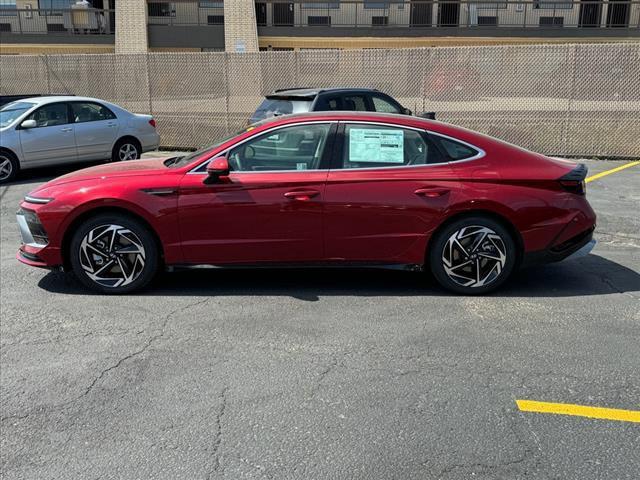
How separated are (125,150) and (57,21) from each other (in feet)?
80.3

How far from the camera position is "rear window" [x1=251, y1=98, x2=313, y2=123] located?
32.4ft

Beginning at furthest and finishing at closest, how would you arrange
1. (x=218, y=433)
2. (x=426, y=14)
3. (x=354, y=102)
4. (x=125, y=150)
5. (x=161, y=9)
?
(x=426, y=14)
(x=161, y=9)
(x=125, y=150)
(x=354, y=102)
(x=218, y=433)

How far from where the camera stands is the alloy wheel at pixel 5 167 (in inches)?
435

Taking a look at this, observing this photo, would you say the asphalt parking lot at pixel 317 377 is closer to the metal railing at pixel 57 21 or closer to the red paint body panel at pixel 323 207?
the red paint body panel at pixel 323 207

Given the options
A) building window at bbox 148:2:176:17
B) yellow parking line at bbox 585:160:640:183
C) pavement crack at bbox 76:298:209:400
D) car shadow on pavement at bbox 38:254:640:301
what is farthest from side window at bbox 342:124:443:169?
building window at bbox 148:2:176:17

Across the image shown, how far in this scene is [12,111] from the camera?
11.6 meters

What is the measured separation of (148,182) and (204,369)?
190 centimetres

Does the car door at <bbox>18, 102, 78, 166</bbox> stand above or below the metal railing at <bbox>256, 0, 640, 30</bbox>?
below

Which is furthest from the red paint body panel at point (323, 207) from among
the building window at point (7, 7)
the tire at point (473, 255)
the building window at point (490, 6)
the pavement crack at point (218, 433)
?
the building window at point (7, 7)

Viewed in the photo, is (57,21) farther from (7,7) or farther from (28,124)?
(28,124)

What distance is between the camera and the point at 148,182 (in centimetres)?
517

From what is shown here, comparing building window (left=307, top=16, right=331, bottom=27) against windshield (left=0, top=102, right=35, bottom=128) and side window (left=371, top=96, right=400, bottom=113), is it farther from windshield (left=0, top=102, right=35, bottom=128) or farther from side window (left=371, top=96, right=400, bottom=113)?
windshield (left=0, top=102, right=35, bottom=128)

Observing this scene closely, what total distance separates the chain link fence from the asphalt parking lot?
8.43m

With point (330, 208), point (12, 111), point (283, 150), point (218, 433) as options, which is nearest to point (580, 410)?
point (218, 433)
